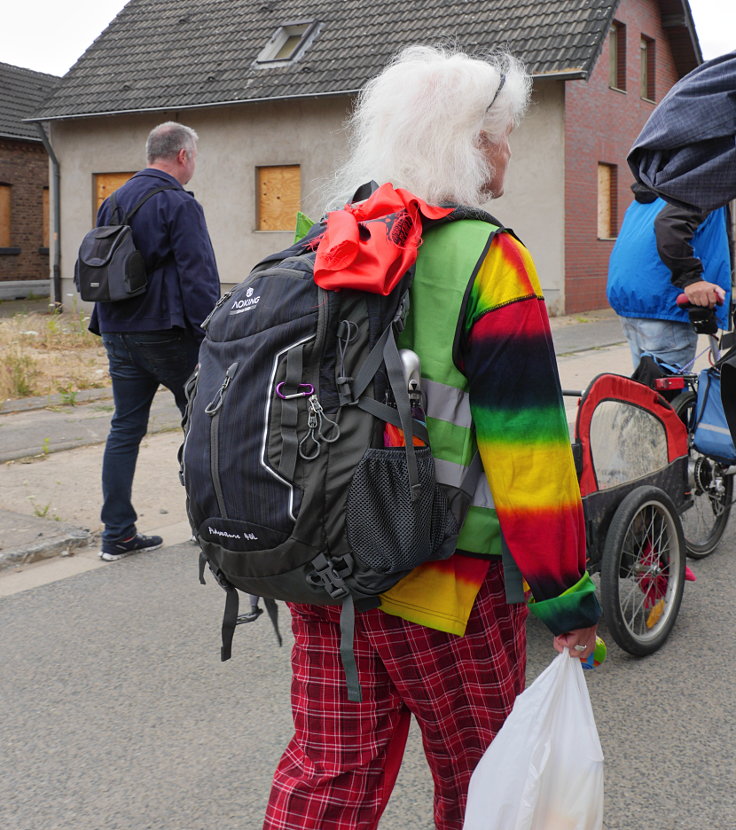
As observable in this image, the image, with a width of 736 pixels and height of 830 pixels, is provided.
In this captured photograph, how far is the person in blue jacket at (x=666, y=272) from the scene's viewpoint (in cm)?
470

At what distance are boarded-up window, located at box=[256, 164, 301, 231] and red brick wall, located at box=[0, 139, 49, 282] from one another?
30.1 feet

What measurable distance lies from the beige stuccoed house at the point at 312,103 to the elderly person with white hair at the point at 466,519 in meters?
16.6

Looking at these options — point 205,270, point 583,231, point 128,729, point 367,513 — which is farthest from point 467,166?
point 583,231

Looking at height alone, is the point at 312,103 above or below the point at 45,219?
above

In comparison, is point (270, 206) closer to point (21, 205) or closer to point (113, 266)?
point (21, 205)

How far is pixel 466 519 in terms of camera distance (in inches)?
77.0

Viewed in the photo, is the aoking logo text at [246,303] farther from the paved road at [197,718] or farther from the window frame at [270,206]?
the window frame at [270,206]

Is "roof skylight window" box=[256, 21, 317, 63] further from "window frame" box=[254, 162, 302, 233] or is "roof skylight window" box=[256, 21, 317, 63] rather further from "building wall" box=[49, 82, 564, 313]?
"window frame" box=[254, 162, 302, 233]

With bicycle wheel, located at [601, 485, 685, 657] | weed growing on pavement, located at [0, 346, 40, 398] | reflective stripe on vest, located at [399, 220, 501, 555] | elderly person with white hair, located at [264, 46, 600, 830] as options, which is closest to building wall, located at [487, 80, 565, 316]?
weed growing on pavement, located at [0, 346, 40, 398]

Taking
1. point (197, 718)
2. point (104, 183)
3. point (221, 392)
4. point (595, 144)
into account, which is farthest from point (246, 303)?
point (104, 183)

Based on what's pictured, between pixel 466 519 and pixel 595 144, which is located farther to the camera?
pixel 595 144

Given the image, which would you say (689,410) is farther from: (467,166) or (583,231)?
(583,231)

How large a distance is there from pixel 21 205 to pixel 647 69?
16201 mm

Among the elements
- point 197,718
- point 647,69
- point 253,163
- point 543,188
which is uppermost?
point 647,69
